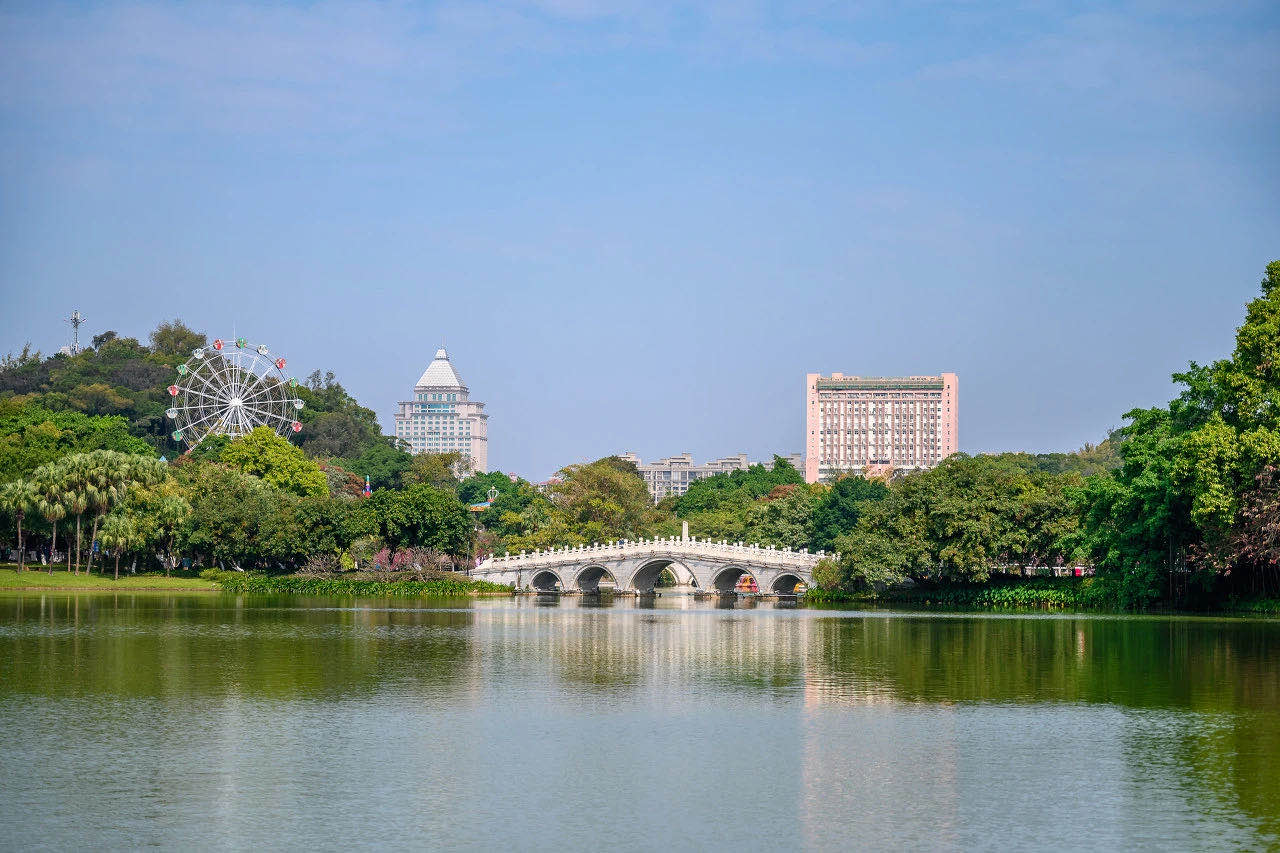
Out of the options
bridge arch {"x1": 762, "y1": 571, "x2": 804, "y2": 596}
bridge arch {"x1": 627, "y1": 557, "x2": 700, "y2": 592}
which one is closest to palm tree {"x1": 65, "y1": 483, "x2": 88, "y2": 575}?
bridge arch {"x1": 627, "y1": 557, "x2": 700, "y2": 592}

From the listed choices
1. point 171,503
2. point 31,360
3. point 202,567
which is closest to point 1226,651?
point 171,503

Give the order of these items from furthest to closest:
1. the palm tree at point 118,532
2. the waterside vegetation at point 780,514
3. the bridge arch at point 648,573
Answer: the bridge arch at point 648,573
the palm tree at point 118,532
the waterside vegetation at point 780,514

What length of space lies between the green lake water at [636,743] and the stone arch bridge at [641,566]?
108ft

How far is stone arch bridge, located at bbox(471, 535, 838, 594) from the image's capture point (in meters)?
69.8

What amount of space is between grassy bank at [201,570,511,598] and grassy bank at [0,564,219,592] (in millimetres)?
1550

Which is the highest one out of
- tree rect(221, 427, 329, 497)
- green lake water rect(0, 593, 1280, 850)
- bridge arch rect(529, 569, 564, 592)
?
Result: tree rect(221, 427, 329, 497)

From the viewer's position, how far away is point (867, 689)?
2609 centimetres

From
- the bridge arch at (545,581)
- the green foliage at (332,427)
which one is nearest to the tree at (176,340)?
the green foliage at (332,427)

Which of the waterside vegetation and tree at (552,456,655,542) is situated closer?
the waterside vegetation

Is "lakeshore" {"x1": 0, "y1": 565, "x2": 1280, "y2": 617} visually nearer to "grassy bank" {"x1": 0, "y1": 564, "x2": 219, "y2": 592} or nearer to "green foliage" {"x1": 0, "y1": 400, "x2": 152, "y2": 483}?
"grassy bank" {"x1": 0, "y1": 564, "x2": 219, "y2": 592}

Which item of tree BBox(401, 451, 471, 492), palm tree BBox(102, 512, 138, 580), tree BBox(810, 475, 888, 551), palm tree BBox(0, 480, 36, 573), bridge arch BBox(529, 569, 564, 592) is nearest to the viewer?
palm tree BBox(0, 480, 36, 573)

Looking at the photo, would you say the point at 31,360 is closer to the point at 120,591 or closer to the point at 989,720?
the point at 120,591

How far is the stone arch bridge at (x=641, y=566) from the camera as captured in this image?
6981cm

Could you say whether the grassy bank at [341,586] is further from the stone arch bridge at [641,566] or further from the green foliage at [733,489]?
the green foliage at [733,489]
